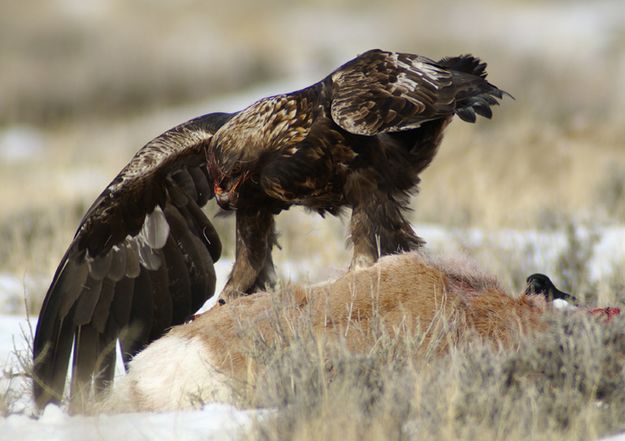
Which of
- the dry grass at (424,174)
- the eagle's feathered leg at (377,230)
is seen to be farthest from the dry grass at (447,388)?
the eagle's feathered leg at (377,230)

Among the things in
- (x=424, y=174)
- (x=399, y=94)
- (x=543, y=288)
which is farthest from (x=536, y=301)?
(x=424, y=174)

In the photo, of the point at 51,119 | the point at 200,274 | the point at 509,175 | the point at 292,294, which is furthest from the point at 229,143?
the point at 51,119

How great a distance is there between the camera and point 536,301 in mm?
4656

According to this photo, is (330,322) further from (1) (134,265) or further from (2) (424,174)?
(2) (424,174)

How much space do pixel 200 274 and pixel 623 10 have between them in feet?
99.4

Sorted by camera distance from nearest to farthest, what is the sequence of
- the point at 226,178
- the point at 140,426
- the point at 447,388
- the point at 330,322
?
the point at 447,388
the point at 140,426
the point at 330,322
the point at 226,178

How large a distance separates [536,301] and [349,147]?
1527 millimetres

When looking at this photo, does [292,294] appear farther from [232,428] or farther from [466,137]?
[466,137]

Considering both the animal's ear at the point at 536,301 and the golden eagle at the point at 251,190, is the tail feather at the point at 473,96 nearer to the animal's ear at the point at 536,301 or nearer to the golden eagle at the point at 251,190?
the golden eagle at the point at 251,190

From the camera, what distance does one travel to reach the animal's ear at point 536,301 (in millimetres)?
4620

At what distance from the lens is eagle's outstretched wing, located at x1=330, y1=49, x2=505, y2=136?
18.4ft

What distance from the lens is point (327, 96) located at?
19.3ft

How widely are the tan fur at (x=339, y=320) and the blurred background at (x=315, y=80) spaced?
2.90 feet

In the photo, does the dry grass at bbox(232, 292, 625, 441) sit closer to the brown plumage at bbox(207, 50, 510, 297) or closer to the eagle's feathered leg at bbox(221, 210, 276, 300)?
the brown plumage at bbox(207, 50, 510, 297)
